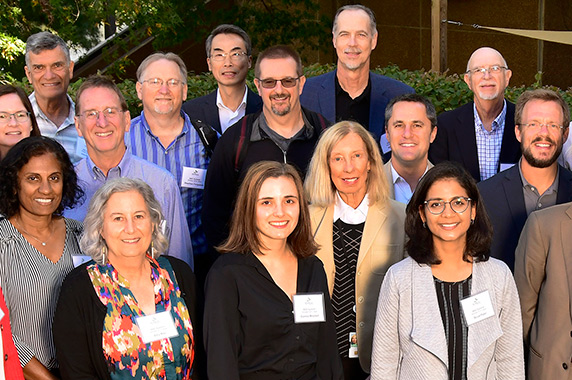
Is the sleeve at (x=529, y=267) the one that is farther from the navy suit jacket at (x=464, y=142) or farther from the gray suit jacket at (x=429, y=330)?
the navy suit jacket at (x=464, y=142)

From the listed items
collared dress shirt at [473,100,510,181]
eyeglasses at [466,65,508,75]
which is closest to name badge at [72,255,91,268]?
collared dress shirt at [473,100,510,181]

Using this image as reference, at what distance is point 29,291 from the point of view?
3.77 metres

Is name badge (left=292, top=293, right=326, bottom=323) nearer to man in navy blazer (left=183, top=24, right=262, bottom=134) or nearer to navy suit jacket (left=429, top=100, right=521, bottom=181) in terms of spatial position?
navy suit jacket (left=429, top=100, right=521, bottom=181)

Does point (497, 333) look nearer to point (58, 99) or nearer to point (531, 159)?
point (531, 159)

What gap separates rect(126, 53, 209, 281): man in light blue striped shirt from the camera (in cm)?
507

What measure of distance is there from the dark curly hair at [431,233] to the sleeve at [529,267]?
0.35 metres

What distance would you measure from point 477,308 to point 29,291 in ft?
7.35

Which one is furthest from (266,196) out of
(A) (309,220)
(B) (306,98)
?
(B) (306,98)

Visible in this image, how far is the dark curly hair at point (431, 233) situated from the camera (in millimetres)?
3830

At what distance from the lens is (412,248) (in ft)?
12.7

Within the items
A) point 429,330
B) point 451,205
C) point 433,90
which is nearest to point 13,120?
→ point 451,205

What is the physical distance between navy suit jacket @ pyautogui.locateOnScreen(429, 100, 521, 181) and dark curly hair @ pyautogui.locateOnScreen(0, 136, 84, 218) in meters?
2.58

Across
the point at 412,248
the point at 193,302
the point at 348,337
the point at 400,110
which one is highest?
the point at 400,110

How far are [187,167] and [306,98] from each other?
4.02 ft
